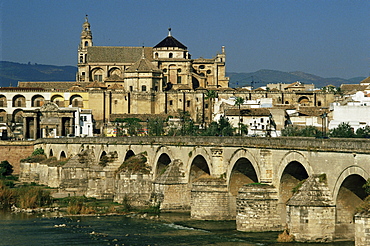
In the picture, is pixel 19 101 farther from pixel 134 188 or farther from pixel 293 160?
pixel 293 160

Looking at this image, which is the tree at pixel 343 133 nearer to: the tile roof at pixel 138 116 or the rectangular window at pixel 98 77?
the tile roof at pixel 138 116

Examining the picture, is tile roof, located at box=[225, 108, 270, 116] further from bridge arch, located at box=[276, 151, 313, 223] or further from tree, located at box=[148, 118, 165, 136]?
bridge arch, located at box=[276, 151, 313, 223]

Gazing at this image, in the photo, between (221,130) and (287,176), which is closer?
(287,176)

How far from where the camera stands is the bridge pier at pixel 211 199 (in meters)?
53.8

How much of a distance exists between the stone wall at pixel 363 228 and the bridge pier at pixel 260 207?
36.6 ft

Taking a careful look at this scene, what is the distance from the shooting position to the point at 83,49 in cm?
16650

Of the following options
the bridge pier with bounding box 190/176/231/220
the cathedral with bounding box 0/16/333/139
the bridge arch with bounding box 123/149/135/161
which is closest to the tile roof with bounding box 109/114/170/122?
the cathedral with bounding box 0/16/333/139

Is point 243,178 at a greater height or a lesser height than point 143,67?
lesser

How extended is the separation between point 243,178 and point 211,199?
2612mm

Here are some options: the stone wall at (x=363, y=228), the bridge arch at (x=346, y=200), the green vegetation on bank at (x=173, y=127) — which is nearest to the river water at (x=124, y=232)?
the bridge arch at (x=346, y=200)

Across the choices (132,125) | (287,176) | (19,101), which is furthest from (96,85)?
(287,176)

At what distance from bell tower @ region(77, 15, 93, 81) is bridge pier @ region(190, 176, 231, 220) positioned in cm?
10465

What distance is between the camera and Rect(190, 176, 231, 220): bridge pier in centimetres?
5375

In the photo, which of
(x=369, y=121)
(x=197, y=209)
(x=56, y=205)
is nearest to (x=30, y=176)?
(x=56, y=205)
